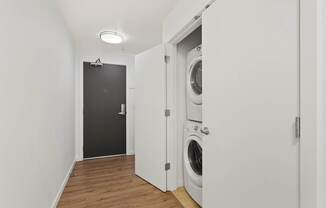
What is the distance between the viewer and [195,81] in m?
2.00

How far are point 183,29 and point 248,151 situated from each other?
143 cm

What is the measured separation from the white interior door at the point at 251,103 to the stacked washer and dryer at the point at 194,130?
1.46 feet

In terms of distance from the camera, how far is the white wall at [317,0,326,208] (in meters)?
0.70

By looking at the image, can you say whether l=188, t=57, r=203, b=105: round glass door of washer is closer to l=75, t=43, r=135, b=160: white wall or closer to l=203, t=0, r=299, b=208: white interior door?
l=203, t=0, r=299, b=208: white interior door

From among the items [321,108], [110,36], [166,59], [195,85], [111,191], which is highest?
[110,36]

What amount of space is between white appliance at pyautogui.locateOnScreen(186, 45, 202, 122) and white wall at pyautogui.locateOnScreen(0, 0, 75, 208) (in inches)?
57.8

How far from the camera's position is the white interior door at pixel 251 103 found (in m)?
0.81

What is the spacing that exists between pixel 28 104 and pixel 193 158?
1.70 meters

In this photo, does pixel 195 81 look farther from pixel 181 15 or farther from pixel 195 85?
pixel 181 15

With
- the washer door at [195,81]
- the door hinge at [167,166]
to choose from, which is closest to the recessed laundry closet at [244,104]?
the washer door at [195,81]

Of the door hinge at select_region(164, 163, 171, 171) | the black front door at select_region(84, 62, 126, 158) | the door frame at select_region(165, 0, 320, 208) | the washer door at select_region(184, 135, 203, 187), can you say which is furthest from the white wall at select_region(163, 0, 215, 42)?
the black front door at select_region(84, 62, 126, 158)

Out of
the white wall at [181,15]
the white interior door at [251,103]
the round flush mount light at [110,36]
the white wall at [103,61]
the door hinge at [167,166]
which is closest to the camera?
the white interior door at [251,103]

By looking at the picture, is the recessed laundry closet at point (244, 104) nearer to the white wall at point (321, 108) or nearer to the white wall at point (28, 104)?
the white wall at point (321, 108)

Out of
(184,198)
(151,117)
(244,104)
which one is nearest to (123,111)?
(151,117)
